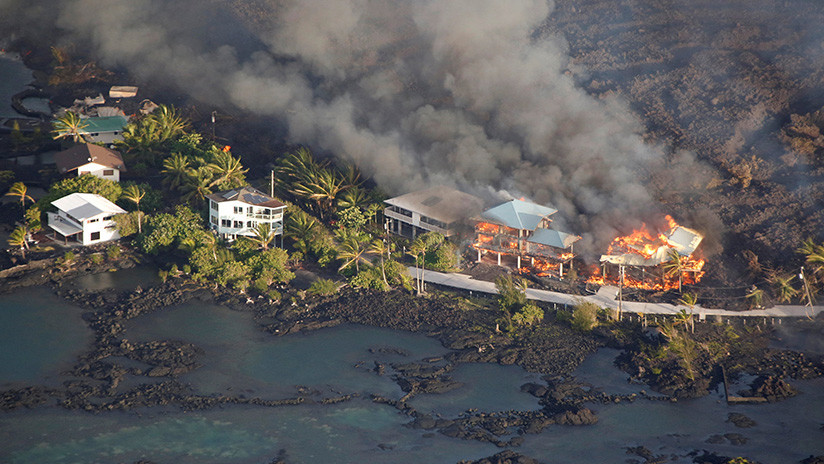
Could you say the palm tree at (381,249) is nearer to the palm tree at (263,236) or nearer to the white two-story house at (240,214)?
the palm tree at (263,236)

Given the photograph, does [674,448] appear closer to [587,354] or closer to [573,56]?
[587,354]

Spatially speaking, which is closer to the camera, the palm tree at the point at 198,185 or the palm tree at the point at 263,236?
the palm tree at the point at 263,236

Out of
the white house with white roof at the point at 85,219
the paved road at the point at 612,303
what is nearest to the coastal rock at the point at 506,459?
the paved road at the point at 612,303

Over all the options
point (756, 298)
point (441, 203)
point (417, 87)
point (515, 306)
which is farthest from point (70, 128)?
point (756, 298)

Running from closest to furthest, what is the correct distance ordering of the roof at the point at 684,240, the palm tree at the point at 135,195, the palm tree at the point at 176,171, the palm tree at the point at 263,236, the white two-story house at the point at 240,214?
the roof at the point at 684,240, the palm tree at the point at 263,236, the white two-story house at the point at 240,214, the palm tree at the point at 135,195, the palm tree at the point at 176,171

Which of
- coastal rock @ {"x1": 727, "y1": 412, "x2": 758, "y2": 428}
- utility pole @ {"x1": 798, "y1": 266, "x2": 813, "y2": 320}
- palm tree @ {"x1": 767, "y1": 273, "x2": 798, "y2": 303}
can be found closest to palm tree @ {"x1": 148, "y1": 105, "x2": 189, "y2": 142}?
palm tree @ {"x1": 767, "y1": 273, "x2": 798, "y2": 303}

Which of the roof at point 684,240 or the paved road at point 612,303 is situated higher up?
the roof at point 684,240

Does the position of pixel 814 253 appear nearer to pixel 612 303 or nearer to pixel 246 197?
pixel 612 303
